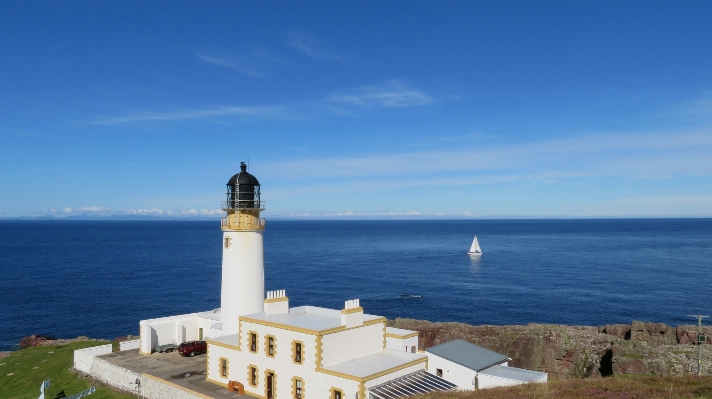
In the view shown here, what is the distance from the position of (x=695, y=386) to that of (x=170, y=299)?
6834 centimetres

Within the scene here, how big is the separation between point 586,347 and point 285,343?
1117 inches

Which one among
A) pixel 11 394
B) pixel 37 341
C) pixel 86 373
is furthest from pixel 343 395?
pixel 37 341

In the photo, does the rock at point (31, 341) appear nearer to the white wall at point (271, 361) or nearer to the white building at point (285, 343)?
the white building at point (285, 343)

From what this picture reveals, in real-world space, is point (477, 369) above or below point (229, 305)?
below

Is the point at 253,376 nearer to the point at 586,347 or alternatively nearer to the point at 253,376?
the point at 253,376

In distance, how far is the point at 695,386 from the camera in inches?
702

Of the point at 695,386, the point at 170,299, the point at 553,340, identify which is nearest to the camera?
the point at 695,386

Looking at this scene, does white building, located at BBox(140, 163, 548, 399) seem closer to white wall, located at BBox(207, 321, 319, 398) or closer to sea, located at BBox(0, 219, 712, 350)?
white wall, located at BBox(207, 321, 319, 398)

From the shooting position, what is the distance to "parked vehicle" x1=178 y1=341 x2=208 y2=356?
99.8ft

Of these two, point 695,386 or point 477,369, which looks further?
point 477,369

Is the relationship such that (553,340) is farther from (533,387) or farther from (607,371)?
(533,387)

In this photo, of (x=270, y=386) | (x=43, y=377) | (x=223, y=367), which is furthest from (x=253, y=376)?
(x=43, y=377)

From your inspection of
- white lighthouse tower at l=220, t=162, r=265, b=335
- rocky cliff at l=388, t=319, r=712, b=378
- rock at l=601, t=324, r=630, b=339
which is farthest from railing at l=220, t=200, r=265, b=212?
rock at l=601, t=324, r=630, b=339

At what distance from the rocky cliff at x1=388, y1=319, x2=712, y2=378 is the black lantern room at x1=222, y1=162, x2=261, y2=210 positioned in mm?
22598
